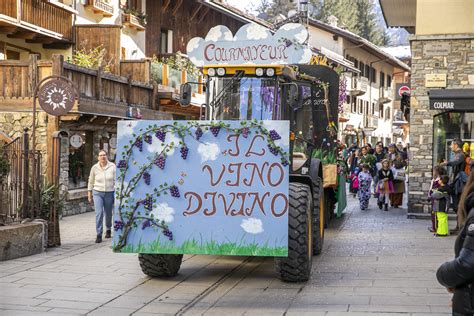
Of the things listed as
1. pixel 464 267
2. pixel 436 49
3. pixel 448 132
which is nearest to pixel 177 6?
pixel 436 49

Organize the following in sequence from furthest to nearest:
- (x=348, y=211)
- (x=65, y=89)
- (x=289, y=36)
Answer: (x=348, y=211) < (x=65, y=89) < (x=289, y=36)

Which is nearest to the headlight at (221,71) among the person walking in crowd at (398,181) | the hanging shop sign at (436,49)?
the hanging shop sign at (436,49)

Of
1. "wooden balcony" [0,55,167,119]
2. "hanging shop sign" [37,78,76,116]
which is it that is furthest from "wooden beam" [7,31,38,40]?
"hanging shop sign" [37,78,76,116]

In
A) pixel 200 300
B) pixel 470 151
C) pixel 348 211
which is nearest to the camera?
pixel 200 300

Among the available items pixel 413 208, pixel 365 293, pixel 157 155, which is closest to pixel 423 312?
pixel 365 293

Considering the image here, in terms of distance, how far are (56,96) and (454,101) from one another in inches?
350

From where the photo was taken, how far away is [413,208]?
60.7ft

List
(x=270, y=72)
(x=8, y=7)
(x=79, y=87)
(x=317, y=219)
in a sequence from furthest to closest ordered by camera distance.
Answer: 1. (x=8, y=7)
2. (x=79, y=87)
3. (x=317, y=219)
4. (x=270, y=72)

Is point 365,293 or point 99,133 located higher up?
point 99,133

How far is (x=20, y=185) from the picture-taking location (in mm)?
12117

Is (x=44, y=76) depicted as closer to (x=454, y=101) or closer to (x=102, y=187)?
(x=102, y=187)

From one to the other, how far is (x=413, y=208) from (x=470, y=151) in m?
1.90

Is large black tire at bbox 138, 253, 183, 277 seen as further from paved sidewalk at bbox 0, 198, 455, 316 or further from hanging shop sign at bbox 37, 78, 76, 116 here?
hanging shop sign at bbox 37, 78, 76, 116

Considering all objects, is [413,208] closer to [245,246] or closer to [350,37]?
[245,246]
